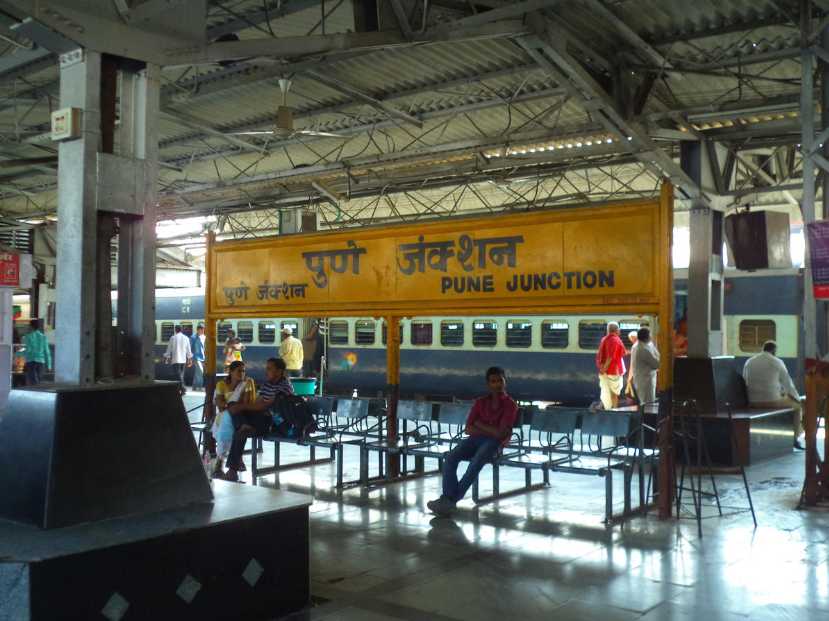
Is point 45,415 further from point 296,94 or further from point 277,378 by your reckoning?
point 296,94

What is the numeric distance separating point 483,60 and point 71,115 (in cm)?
711

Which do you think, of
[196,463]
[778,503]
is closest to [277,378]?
[196,463]

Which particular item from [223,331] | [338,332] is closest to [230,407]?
[338,332]

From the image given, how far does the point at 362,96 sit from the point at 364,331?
31.8 feet

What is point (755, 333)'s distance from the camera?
16.1m

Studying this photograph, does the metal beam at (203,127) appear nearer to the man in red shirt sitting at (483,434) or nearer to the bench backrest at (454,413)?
the bench backrest at (454,413)

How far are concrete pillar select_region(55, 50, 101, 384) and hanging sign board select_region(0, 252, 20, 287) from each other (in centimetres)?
976

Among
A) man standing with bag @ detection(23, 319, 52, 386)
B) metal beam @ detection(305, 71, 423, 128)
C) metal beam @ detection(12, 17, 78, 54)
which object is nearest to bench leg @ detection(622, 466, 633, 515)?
metal beam @ detection(12, 17, 78, 54)

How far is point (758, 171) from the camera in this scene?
44.8 ft

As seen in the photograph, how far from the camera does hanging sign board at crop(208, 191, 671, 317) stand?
8.01 meters

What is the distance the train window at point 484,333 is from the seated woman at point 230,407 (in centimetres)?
980

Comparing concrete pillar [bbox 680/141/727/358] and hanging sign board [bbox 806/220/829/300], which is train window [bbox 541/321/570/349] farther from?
hanging sign board [bbox 806/220/829/300]

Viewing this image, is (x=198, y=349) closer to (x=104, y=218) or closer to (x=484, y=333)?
(x=484, y=333)

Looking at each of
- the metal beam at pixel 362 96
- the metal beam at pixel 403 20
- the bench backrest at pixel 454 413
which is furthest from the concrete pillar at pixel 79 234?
the metal beam at pixel 362 96
